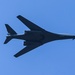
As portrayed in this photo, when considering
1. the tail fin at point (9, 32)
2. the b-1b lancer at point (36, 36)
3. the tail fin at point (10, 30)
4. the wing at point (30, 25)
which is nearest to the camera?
the b-1b lancer at point (36, 36)

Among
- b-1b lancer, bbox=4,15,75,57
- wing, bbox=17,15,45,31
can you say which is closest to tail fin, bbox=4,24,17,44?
b-1b lancer, bbox=4,15,75,57

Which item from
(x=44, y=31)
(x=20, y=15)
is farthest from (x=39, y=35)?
(x=20, y=15)

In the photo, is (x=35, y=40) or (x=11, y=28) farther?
(x=11, y=28)

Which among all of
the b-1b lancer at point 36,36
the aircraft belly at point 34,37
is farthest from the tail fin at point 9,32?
the aircraft belly at point 34,37

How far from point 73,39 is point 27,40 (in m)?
11.1

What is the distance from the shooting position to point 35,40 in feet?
246

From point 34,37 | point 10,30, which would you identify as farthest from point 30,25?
point 10,30

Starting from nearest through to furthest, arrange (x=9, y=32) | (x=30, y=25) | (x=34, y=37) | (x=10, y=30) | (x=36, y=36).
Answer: (x=36, y=36), (x=34, y=37), (x=30, y=25), (x=9, y=32), (x=10, y=30)

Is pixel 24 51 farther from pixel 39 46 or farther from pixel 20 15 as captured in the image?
pixel 20 15

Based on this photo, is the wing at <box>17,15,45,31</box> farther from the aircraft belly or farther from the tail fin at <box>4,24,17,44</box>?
the tail fin at <box>4,24,17,44</box>

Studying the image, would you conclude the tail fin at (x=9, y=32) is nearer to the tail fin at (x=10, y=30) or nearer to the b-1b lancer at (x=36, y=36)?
the tail fin at (x=10, y=30)

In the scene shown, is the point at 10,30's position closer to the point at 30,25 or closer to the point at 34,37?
the point at 30,25

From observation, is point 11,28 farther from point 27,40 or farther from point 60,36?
point 60,36

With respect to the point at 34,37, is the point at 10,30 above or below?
above
